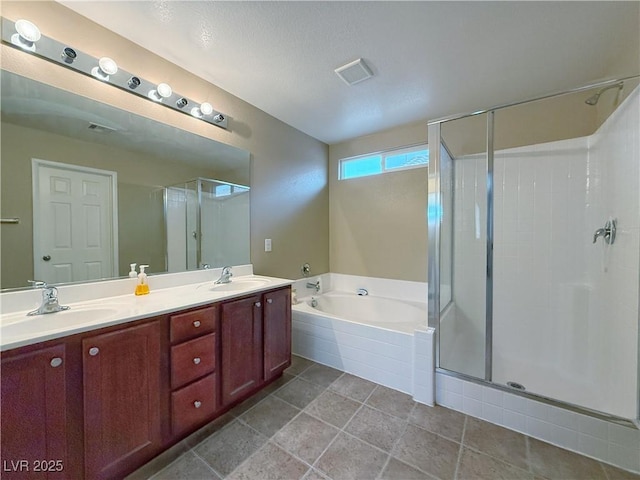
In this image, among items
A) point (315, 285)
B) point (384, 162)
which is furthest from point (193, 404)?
point (384, 162)

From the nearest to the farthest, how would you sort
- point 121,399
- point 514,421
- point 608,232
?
1. point 121,399
2. point 514,421
3. point 608,232

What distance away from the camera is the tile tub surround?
4.18 ft

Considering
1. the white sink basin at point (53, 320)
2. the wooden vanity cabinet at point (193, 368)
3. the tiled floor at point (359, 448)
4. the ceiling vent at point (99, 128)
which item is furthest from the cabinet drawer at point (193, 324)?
the ceiling vent at point (99, 128)

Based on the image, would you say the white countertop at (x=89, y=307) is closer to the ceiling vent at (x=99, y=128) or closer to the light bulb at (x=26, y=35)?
the ceiling vent at (x=99, y=128)

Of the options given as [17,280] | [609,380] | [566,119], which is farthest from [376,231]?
[17,280]

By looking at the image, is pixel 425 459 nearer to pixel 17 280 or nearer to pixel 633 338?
pixel 633 338

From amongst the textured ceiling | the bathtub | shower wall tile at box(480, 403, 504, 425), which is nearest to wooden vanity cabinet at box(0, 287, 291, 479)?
the bathtub

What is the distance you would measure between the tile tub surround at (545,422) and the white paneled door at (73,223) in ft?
7.74

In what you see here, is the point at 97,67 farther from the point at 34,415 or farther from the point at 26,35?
the point at 34,415

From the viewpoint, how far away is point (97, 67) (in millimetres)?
1429

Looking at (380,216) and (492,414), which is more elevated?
(380,216)

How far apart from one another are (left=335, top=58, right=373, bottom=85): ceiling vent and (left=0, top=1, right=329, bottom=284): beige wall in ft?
3.15

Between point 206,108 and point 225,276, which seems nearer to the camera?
point 206,108

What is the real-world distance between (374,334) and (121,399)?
1.63 metres
